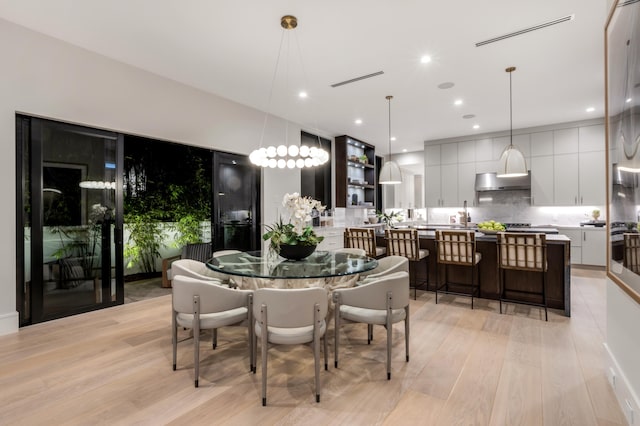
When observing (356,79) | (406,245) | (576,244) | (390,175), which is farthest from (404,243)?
(576,244)

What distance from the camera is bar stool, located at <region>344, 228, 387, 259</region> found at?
483 cm

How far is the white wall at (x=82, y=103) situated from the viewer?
318cm

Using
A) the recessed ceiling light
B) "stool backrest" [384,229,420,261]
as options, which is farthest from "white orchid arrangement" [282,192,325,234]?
the recessed ceiling light

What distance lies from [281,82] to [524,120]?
5.15m

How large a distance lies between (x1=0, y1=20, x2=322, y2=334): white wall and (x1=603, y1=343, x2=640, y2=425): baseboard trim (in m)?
5.06

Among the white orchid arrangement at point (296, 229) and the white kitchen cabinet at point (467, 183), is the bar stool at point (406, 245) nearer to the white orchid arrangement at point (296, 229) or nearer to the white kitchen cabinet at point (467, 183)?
the white orchid arrangement at point (296, 229)

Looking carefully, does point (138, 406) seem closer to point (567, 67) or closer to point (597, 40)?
point (597, 40)

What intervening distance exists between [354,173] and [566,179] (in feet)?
14.9

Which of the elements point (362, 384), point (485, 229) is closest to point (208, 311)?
point (362, 384)

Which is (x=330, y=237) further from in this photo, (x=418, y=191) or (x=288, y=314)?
(x=288, y=314)

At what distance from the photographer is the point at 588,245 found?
6273 mm

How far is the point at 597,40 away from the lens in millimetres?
3430

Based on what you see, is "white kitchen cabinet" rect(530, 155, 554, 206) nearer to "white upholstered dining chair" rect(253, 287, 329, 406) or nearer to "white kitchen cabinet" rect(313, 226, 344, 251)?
"white kitchen cabinet" rect(313, 226, 344, 251)

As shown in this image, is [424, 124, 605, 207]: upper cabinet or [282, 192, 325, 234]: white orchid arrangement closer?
[282, 192, 325, 234]: white orchid arrangement
